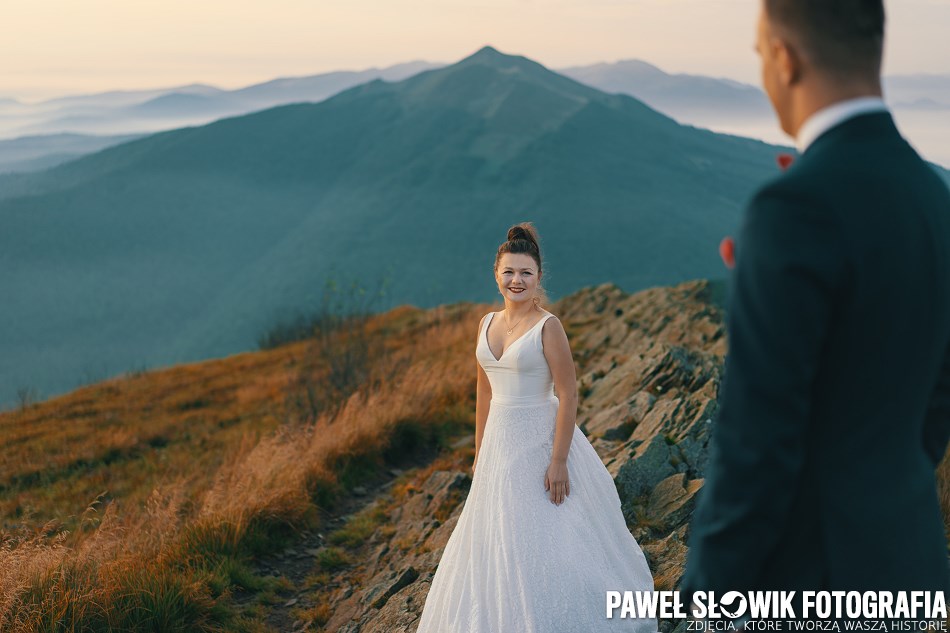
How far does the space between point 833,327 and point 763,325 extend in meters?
A: 0.18

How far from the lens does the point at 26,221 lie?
175 m

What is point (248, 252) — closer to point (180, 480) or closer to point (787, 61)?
point (180, 480)

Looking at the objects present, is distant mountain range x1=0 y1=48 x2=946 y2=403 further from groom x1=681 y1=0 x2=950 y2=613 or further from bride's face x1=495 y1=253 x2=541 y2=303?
groom x1=681 y1=0 x2=950 y2=613

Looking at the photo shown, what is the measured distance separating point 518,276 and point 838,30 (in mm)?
2796

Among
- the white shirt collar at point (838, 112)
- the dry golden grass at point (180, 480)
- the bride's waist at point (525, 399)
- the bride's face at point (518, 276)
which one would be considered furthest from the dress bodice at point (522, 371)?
the white shirt collar at point (838, 112)

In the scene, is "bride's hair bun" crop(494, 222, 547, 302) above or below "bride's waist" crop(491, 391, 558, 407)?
above

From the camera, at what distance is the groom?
5.44 feet

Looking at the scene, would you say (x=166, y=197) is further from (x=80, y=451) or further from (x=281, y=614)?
(x=281, y=614)

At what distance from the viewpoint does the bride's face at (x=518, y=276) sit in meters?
4.46

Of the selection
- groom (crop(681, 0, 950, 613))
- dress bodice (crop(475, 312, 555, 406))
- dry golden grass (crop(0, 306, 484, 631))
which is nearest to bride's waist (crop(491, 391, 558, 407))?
dress bodice (crop(475, 312, 555, 406))

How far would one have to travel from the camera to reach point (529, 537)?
418 centimetres

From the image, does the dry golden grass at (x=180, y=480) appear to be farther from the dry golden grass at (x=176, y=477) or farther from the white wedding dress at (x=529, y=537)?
the white wedding dress at (x=529, y=537)

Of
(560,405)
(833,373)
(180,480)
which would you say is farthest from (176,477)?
(833,373)

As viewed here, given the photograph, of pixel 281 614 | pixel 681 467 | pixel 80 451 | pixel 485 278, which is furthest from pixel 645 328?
pixel 485 278
